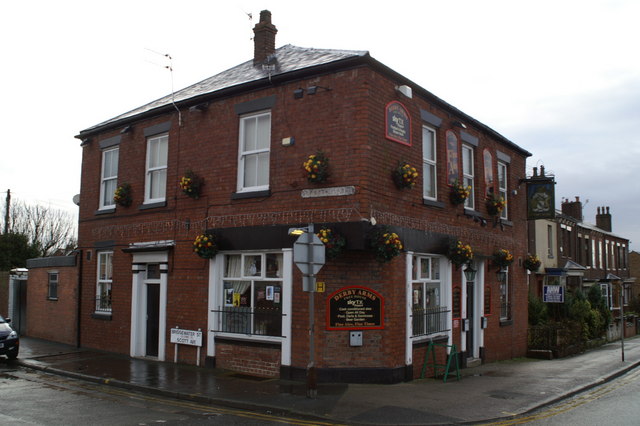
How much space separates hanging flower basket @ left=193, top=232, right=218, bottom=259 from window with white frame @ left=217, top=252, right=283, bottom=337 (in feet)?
1.49

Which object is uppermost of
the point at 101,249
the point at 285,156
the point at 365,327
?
the point at 285,156

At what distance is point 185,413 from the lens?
30.7 ft

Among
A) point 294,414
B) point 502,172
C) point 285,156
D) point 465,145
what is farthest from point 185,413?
point 502,172

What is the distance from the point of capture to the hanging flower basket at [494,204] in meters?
16.5

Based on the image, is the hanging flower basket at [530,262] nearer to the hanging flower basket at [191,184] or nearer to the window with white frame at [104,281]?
the hanging flower basket at [191,184]

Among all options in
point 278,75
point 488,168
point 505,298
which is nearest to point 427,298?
point 505,298

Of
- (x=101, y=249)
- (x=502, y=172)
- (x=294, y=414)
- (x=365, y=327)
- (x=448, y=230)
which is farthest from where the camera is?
(x=502, y=172)

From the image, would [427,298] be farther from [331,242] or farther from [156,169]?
[156,169]

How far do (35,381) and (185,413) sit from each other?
5.03 meters

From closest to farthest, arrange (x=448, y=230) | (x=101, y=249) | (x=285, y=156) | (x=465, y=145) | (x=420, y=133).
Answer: (x=285, y=156) → (x=420, y=133) → (x=448, y=230) → (x=465, y=145) → (x=101, y=249)

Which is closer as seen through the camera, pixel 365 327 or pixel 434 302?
pixel 365 327

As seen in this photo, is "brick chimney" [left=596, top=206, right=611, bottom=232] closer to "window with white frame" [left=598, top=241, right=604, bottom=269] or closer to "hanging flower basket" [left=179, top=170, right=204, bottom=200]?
"window with white frame" [left=598, top=241, right=604, bottom=269]

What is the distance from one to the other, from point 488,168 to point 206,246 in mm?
8902

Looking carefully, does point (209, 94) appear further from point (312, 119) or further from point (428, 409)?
point (428, 409)
